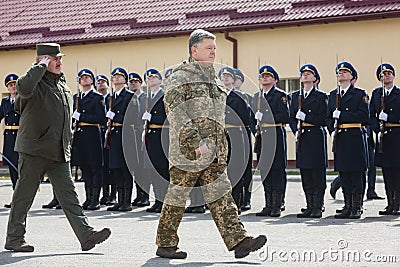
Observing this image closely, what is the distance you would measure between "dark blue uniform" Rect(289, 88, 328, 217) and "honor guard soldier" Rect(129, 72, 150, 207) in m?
2.34

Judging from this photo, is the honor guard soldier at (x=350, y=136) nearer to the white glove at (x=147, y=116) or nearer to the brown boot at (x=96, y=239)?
the white glove at (x=147, y=116)

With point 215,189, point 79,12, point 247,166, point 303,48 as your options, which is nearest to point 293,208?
point 247,166

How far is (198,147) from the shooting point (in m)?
7.27

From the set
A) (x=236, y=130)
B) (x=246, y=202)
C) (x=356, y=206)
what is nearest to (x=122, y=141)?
(x=236, y=130)

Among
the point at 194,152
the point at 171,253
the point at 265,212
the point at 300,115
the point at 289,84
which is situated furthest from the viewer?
the point at 289,84

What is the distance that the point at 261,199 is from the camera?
14047mm

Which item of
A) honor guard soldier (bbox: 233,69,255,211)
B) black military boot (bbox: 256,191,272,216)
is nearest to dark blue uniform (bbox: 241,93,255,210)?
honor guard soldier (bbox: 233,69,255,211)

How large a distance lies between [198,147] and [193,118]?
0.26 metres

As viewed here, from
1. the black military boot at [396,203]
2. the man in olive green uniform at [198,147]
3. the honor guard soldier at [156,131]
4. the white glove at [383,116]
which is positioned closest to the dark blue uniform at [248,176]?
Result: the honor guard soldier at [156,131]

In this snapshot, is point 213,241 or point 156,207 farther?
point 156,207

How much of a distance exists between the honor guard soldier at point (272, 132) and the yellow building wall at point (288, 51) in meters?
7.99

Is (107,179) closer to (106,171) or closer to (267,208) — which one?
(106,171)

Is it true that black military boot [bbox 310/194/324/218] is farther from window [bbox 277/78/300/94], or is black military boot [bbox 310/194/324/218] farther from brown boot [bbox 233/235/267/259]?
window [bbox 277/78/300/94]

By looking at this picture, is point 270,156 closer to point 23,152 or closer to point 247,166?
point 247,166
